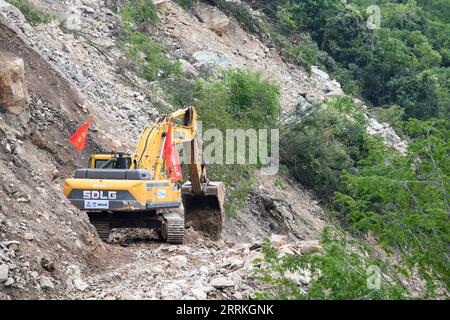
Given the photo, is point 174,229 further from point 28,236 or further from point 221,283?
point 221,283

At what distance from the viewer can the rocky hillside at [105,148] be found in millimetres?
12305

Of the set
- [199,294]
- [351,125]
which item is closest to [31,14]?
[351,125]

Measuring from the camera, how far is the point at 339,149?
29109 mm

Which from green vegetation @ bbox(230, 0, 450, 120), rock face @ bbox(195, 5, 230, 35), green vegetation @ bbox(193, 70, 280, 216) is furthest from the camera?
green vegetation @ bbox(230, 0, 450, 120)

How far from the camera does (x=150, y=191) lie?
51.9 ft

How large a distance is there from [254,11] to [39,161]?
23.6m

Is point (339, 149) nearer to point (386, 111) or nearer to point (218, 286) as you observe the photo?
point (386, 111)

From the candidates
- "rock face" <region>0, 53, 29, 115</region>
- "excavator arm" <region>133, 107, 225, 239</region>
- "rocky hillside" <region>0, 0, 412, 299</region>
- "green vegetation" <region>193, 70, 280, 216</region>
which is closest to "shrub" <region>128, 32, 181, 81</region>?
"rocky hillside" <region>0, 0, 412, 299</region>

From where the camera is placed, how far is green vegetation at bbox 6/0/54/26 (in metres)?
24.8

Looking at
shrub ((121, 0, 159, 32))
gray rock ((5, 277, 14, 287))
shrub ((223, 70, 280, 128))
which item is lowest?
shrub ((223, 70, 280, 128))

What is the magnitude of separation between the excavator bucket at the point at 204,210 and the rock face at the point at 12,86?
11.4ft

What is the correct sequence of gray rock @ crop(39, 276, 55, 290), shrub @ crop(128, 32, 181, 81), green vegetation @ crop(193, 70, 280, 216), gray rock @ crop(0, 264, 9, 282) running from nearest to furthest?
1. gray rock @ crop(0, 264, 9, 282)
2. gray rock @ crop(39, 276, 55, 290)
3. green vegetation @ crop(193, 70, 280, 216)
4. shrub @ crop(128, 32, 181, 81)

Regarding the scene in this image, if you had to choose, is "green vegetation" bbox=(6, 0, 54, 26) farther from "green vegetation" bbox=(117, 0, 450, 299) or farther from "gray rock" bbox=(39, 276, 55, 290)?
"gray rock" bbox=(39, 276, 55, 290)

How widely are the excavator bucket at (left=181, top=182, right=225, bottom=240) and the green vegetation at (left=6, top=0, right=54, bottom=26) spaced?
8734 millimetres
